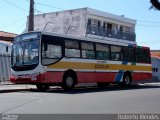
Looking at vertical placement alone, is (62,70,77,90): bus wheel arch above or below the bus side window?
below

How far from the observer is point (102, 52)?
26234 mm

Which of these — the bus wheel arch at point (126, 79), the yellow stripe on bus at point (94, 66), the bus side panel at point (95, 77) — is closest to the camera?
the yellow stripe on bus at point (94, 66)

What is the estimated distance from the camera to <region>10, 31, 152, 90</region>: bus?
21109 mm

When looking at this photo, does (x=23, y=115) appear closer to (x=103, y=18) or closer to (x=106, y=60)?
(x=106, y=60)

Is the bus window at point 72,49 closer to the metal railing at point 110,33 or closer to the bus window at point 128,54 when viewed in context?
the bus window at point 128,54

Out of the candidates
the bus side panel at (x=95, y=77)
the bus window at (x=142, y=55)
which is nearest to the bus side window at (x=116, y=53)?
the bus side panel at (x=95, y=77)

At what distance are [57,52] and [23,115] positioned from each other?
34.7 feet

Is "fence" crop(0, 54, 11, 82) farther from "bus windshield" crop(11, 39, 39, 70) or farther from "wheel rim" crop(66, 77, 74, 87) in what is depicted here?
"wheel rim" crop(66, 77, 74, 87)

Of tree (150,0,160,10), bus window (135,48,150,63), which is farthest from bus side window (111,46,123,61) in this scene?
tree (150,0,160,10)

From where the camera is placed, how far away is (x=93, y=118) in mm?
11094

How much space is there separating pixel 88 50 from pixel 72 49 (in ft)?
5.80

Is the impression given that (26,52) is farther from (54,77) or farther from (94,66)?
(94,66)

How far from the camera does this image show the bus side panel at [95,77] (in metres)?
23.8

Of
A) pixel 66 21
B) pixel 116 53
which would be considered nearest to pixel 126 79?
pixel 116 53
